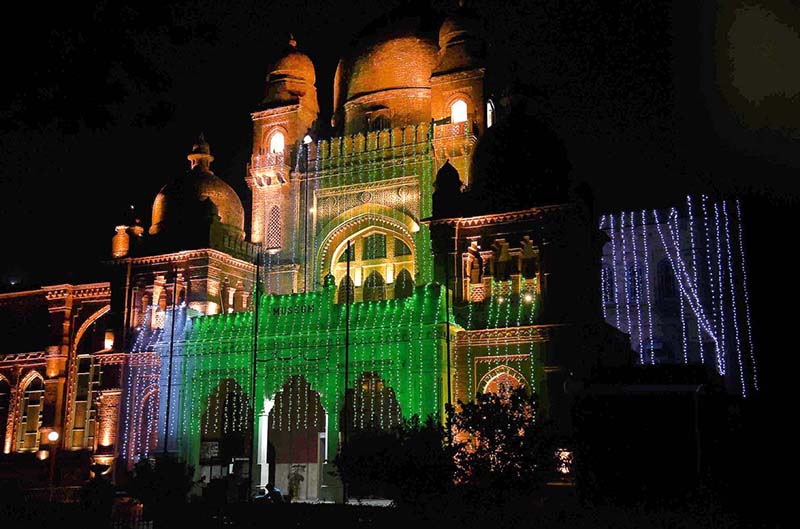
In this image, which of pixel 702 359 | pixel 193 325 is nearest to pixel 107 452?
pixel 193 325

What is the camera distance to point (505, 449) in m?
16.2

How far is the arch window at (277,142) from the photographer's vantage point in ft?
128

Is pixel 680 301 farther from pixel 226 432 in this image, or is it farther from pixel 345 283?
pixel 226 432

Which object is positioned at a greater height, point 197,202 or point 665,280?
point 197,202

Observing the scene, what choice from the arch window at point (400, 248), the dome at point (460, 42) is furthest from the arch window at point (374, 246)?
the dome at point (460, 42)

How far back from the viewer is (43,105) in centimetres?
1102

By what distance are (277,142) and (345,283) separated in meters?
8.10

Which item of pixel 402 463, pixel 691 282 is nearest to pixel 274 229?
pixel 691 282

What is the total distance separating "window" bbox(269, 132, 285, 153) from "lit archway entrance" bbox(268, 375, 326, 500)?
1108cm

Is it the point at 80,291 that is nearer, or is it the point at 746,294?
the point at 746,294

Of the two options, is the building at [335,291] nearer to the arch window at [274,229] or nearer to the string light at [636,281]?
the arch window at [274,229]

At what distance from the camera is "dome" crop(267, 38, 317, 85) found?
40.5 meters

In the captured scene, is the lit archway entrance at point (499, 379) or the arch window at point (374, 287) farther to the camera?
the arch window at point (374, 287)

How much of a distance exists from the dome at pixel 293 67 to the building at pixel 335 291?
12 cm
